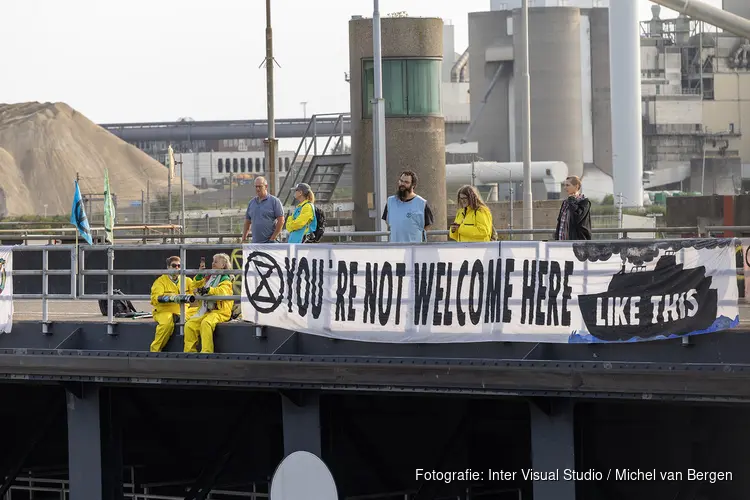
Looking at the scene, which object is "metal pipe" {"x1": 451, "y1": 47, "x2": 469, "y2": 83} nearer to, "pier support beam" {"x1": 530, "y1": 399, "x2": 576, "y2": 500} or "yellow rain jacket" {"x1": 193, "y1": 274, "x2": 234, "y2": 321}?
"yellow rain jacket" {"x1": 193, "y1": 274, "x2": 234, "y2": 321}

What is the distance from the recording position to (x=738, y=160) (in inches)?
3728

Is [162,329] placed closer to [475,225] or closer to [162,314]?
[162,314]

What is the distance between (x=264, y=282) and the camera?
1171 centimetres

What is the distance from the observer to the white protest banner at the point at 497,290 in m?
10.0

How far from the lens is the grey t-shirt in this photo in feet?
42.1

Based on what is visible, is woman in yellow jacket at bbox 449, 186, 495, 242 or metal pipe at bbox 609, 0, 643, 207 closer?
woman in yellow jacket at bbox 449, 186, 495, 242

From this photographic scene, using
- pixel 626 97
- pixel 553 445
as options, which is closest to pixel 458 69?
pixel 626 97

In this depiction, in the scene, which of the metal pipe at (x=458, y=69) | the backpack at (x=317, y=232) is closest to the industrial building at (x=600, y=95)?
the metal pipe at (x=458, y=69)

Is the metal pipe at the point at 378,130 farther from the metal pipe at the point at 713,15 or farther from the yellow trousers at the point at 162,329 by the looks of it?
the metal pipe at the point at 713,15

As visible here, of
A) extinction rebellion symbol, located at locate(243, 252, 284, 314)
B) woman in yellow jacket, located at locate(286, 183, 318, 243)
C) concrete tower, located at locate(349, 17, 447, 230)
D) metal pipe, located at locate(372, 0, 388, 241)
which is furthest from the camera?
concrete tower, located at locate(349, 17, 447, 230)

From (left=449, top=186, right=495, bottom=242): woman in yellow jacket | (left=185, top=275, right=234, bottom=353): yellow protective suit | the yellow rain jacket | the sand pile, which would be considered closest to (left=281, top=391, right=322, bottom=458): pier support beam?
(left=185, top=275, right=234, bottom=353): yellow protective suit

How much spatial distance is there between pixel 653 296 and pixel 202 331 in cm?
441

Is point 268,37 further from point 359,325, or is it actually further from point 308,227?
point 359,325

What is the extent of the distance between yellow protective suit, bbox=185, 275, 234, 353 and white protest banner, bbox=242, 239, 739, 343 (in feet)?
0.97
